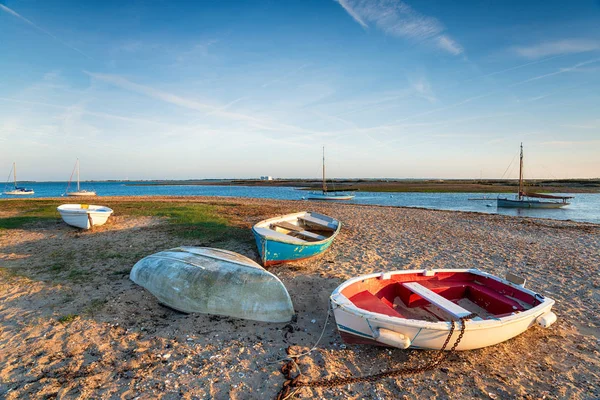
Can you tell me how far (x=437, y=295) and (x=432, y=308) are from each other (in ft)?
2.10

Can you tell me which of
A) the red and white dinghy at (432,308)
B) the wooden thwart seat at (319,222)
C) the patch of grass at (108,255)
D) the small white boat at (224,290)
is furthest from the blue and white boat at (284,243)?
the patch of grass at (108,255)

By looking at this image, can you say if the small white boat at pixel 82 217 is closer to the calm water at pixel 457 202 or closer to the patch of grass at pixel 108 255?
the patch of grass at pixel 108 255

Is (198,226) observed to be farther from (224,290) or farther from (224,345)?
(224,345)

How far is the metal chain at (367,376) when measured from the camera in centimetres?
410

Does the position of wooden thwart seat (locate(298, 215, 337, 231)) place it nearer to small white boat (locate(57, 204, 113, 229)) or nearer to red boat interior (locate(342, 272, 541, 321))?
red boat interior (locate(342, 272, 541, 321))

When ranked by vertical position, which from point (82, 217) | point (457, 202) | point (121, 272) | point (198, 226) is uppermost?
point (82, 217)

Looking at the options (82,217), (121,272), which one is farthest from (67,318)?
(82,217)

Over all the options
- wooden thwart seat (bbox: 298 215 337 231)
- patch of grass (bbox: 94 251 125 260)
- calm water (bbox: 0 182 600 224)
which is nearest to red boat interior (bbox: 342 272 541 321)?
wooden thwart seat (bbox: 298 215 337 231)

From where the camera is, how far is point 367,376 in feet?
14.3

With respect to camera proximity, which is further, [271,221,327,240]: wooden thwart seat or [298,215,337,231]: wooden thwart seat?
[298,215,337,231]: wooden thwart seat

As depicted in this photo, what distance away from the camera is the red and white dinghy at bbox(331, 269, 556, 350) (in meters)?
4.39

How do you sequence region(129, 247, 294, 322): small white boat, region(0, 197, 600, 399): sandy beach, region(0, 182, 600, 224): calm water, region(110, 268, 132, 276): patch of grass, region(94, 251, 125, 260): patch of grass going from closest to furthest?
region(0, 197, 600, 399): sandy beach → region(129, 247, 294, 322): small white boat → region(110, 268, 132, 276): patch of grass → region(94, 251, 125, 260): patch of grass → region(0, 182, 600, 224): calm water

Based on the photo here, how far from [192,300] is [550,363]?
6.20m

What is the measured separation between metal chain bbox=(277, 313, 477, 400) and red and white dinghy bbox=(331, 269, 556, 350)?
8 centimetres
